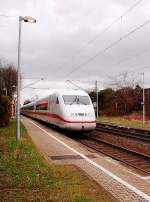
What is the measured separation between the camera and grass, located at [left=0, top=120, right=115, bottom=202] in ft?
19.5

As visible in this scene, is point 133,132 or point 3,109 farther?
point 3,109

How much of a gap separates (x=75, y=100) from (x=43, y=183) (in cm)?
1394

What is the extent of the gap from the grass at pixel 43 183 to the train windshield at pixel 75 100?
10733mm

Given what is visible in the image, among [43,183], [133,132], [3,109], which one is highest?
[3,109]

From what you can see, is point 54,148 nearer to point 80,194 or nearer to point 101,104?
point 80,194

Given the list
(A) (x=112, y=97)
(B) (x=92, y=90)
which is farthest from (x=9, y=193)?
(B) (x=92, y=90)

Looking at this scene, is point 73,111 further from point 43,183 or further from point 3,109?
point 43,183

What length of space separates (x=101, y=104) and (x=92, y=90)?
19.3 feet

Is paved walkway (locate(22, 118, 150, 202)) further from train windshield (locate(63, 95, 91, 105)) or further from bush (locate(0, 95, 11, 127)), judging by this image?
bush (locate(0, 95, 11, 127))

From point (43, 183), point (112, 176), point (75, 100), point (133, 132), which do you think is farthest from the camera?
point (133, 132)

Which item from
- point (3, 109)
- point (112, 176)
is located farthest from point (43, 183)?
point (3, 109)

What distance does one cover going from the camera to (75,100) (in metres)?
20.7

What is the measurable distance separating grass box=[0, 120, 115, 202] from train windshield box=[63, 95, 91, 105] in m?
10.7

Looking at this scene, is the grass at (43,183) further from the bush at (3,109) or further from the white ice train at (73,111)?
the bush at (3,109)
